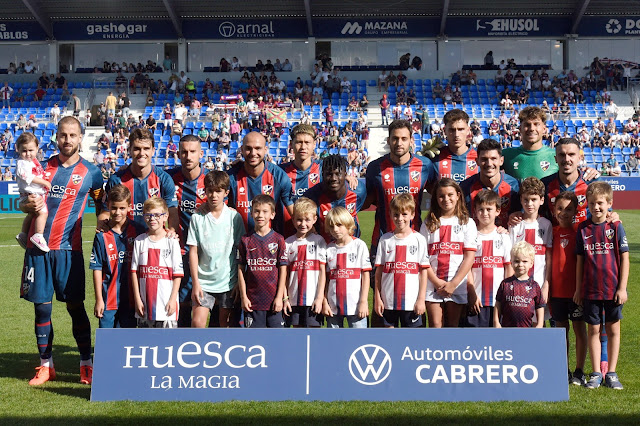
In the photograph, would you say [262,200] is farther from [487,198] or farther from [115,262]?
[487,198]

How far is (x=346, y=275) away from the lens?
19.6 feet

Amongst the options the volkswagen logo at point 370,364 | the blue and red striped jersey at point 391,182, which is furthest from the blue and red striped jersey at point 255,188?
the volkswagen logo at point 370,364

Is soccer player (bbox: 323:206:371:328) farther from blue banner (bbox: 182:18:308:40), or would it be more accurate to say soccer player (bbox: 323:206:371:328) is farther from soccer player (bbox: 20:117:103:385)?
blue banner (bbox: 182:18:308:40)

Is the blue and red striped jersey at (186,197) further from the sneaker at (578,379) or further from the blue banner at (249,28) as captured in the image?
the blue banner at (249,28)

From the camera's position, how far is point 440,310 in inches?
241

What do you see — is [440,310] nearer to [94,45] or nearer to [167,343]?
[167,343]

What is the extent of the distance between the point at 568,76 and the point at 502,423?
110ft

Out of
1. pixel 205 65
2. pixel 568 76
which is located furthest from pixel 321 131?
pixel 568 76

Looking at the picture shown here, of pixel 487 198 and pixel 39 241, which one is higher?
pixel 487 198

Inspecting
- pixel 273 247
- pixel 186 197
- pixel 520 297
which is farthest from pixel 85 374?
pixel 520 297

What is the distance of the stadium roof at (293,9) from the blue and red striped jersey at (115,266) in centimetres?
2961

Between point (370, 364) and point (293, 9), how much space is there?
31768 mm

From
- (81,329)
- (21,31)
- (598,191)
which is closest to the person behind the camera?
(598,191)

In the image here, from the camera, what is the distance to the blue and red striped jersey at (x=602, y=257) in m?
5.78
